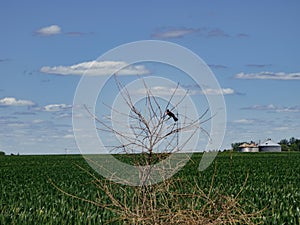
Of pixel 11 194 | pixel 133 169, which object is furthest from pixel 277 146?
pixel 133 169

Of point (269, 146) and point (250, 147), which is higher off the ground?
point (250, 147)

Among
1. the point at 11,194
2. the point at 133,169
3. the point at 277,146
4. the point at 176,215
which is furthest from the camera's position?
the point at 277,146

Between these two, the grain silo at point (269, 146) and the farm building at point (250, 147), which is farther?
the farm building at point (250, 147)

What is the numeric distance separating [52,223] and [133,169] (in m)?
3.85

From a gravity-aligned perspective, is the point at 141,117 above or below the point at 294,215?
above

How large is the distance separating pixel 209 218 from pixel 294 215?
18.9 ft

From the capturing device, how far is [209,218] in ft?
19.3

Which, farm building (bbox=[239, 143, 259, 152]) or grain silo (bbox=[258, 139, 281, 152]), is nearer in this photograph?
grain silo (bbox=[258, 139, 281, 152])

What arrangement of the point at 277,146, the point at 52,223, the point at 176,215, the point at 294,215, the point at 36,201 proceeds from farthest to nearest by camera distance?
1. the point at 277,146
2. the point at 36,201
3. the point at 294,215
4. the point at 52,223
5. the point at 176,215

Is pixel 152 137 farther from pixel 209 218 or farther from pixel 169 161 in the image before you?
pixel 209 218

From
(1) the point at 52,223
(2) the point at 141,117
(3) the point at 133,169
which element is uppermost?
(2) the point at 141,117

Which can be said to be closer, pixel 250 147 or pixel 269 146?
pixel 269 146

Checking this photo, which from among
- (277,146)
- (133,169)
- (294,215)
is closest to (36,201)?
(294,215)

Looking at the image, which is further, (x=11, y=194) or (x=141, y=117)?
(x=11, y=194)
